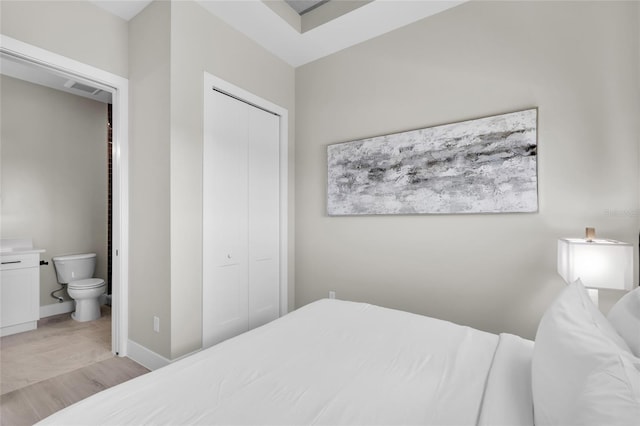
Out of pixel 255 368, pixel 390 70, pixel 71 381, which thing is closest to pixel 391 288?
pixel 255 368

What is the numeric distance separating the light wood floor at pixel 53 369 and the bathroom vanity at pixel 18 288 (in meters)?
0.13

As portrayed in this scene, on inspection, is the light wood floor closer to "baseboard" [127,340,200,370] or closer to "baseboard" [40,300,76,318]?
"baseboard" [127,340,200,370]

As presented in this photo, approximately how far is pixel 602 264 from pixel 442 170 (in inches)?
46.5

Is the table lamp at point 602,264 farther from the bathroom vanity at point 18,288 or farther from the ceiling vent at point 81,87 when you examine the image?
the ceiling vent at point 81,87

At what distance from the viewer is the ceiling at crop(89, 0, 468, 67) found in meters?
2.41

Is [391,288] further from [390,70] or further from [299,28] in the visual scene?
[299,28]

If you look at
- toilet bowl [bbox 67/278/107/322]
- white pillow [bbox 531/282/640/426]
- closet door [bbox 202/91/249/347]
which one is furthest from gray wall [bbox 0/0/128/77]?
white pillow [bbox 531/282/640/426]

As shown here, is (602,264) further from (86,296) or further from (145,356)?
(86,296)

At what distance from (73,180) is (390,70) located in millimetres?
4105

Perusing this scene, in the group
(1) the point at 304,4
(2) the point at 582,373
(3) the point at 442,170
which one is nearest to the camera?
(2) the point at 582,373

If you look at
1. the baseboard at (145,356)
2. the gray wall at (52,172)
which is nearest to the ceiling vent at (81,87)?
the gray wall at (52,172)

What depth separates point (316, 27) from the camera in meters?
2.72

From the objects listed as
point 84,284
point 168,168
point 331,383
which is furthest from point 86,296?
point 331,383

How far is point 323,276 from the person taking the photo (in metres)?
3.15
